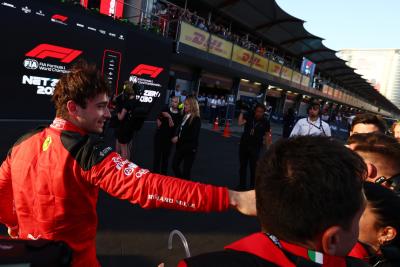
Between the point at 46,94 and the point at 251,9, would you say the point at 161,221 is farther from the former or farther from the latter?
the point at 251,9

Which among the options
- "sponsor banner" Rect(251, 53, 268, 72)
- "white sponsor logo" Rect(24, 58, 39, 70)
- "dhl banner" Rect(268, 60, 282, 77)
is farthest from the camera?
"dhl banner" Rect(268, 60, 282, 77)

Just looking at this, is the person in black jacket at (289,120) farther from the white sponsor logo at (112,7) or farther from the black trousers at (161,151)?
the black trousers at (161,151)

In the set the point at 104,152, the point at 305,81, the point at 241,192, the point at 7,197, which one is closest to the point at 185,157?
the point at 7,197

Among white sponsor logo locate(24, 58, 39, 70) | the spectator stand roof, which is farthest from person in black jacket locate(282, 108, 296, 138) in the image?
white sponsor logo locate(24, 58, 39, 70)

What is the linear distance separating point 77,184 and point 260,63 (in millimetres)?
22544

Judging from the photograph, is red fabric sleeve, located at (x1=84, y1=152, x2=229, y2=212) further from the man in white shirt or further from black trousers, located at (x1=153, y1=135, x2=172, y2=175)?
the man in white shirt

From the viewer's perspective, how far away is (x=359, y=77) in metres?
57.7

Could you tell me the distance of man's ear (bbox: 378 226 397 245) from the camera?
1329mm

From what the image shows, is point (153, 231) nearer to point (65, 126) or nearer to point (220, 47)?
point (65, 126)

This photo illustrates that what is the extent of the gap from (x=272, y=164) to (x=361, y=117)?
3432mm

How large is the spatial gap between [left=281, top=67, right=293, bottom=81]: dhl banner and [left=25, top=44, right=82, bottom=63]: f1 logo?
1985 centimetres

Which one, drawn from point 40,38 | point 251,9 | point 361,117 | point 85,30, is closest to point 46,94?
point 40,38

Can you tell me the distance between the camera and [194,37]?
16266 mm

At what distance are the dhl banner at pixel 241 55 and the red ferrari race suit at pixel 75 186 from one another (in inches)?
743
